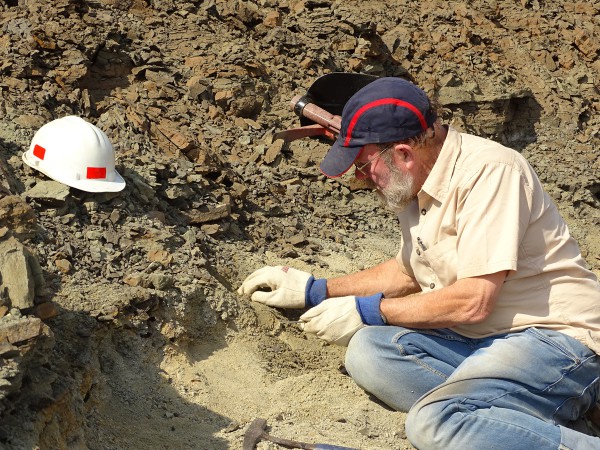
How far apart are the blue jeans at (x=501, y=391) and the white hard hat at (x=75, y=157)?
5.97ft

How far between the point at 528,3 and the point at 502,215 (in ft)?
20.8

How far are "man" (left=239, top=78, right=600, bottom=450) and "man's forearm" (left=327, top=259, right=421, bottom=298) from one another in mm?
351

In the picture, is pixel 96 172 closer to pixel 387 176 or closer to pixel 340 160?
pixel 340 160

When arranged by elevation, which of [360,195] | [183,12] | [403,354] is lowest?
[360,195]

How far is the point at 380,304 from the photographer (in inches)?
145

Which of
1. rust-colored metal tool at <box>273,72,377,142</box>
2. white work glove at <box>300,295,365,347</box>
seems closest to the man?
white work glove at <box>300,295,365,347</box>

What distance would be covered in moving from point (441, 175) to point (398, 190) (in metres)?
0.20

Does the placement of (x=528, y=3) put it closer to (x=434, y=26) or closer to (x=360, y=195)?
(x=434, y=26)

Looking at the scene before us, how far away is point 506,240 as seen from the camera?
3.17m

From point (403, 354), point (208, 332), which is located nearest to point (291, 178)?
point (208, 332)

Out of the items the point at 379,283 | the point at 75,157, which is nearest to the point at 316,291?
the point at 379,283

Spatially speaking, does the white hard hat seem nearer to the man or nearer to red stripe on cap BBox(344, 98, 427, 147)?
the man

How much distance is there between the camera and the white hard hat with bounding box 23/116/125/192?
4320 millimetres

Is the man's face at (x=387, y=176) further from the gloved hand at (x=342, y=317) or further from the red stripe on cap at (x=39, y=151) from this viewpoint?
the red stripe on cap at (x=39, y=151)
